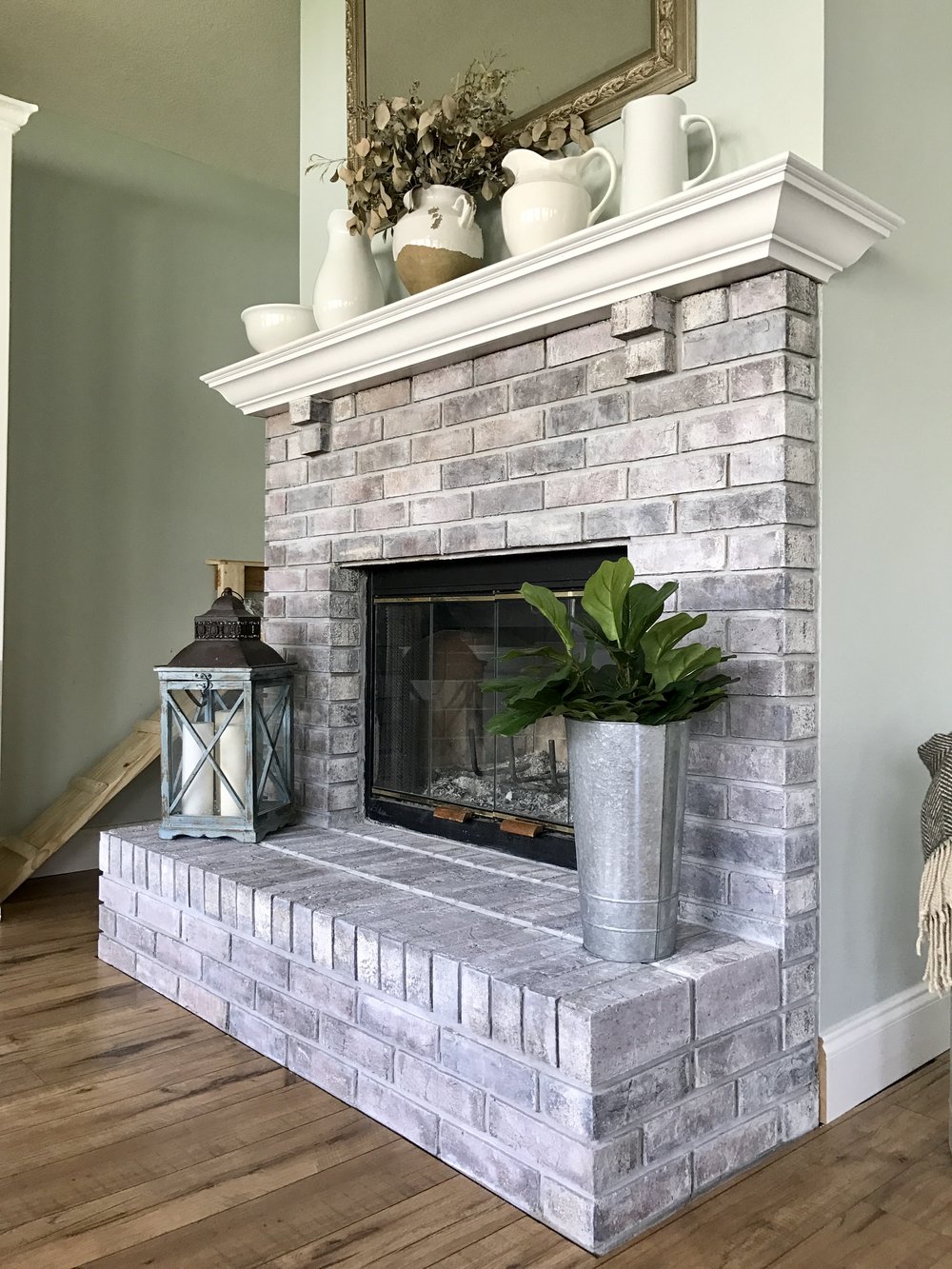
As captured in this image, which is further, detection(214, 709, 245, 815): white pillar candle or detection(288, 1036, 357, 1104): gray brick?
detection(214, 709, 245, 815): white pillar candle

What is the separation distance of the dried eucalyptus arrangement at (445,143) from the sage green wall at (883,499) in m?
0.66

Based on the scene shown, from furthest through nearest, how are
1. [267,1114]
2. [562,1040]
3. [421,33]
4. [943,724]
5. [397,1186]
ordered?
[421,33] < [943,724] < [267,1114] < [397,1186] < [562,1040]

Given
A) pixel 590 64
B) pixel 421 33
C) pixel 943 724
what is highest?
pixel 421 33

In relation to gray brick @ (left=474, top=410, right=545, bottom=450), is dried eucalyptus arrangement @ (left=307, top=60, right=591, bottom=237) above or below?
above

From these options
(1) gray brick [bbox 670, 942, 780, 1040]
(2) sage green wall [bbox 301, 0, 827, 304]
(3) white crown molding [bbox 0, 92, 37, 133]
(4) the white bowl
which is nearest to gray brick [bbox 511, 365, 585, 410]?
(2) sage green wall [bbox 301, 0, 827, 304]

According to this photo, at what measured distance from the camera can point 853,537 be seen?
70.9 inches

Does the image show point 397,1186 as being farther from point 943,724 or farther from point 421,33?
point 421,33

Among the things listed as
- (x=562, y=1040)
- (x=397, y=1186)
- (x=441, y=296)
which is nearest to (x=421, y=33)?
(x=441, y=296)

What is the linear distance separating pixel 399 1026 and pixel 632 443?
1107mm

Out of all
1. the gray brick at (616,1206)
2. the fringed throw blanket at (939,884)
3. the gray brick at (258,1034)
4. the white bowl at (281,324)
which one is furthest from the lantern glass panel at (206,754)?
the fringed throw blanket at (939,884)

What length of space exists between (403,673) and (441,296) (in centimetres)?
97

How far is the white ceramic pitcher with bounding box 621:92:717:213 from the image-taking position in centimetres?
180

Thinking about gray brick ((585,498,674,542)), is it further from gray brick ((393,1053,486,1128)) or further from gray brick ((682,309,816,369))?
gray brick ((393,1053,486,1128))

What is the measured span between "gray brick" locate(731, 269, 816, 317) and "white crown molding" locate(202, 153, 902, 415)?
16 mm
